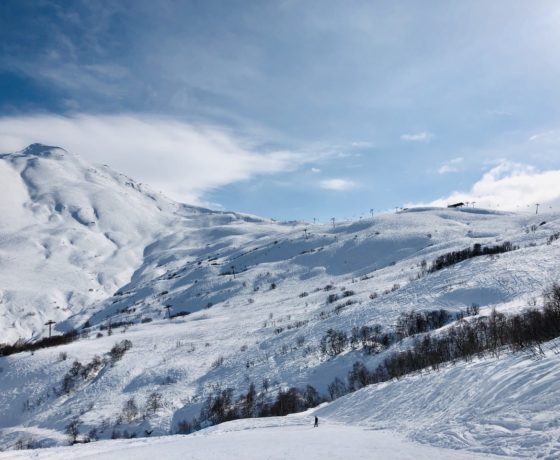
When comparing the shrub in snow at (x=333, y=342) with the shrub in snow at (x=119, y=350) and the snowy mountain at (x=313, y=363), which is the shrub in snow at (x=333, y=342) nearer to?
the snowy mountain at (x=313, y=363)

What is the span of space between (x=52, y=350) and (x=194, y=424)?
107ft

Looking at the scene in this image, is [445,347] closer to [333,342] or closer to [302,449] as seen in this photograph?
[333,342]

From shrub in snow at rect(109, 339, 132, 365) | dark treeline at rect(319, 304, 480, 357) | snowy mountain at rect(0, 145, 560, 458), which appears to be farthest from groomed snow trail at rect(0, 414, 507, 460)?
shrub in snow at rect(109, 339, 132, 365)

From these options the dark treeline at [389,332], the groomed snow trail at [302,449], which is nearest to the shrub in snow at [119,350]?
the dark treeline at [389,332]

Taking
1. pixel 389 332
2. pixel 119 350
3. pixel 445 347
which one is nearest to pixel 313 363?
pixel 389 332

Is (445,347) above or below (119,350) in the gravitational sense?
below

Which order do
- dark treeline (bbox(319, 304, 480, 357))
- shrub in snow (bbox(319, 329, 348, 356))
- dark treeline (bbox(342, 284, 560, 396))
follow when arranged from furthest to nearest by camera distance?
shrub in snow (bbox(319, 329, 348, 356)) → dark treeline (bbox(319, 304, 480, 357)) → dark treeline (bbox(342, 284, 560, 396))

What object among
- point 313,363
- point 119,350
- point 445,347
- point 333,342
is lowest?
point 313,363

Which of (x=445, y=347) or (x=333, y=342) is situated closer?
(x=445, y=347)

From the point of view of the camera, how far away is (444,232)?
5000 inches

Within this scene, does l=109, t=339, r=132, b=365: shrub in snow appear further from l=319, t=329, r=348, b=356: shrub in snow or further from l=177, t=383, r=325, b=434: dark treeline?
l=319, t=329, r=348, b=356: shrub in snow

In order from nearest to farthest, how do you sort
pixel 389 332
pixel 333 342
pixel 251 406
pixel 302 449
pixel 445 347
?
pixel 302 449
pixel 445 347
pixel 251 406
pixel 389 332
pixel 333 342

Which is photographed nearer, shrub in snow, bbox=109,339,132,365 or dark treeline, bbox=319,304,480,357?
dark treeline, bbox=319,304,480,357

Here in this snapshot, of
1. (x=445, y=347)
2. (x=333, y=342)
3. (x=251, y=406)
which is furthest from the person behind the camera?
(x=333, y=342)
